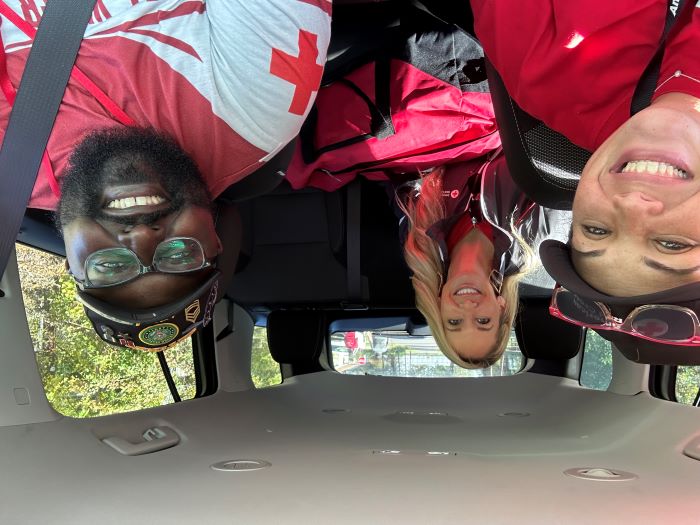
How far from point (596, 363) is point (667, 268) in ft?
3.15

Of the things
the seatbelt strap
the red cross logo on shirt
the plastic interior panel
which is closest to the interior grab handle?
the plastic interior panel

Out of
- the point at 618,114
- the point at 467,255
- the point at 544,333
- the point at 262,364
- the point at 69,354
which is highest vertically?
the point at 618,114

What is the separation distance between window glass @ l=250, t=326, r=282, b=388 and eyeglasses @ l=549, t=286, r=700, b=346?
3.63 feet

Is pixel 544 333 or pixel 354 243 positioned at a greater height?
pixel 354 243

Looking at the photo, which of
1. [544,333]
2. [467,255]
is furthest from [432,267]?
[544,333]

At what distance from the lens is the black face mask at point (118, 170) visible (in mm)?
1033

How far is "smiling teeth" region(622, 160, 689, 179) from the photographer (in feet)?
2.56

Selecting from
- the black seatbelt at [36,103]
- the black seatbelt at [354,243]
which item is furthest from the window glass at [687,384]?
the black seatbelt at [36,103]

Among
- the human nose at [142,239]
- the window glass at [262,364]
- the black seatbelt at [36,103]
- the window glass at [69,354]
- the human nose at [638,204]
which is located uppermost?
the black seatbelt at [36,103]

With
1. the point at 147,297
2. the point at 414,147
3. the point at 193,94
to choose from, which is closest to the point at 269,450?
the point at 147,297

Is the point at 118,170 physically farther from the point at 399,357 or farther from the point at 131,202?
the point at 399,357

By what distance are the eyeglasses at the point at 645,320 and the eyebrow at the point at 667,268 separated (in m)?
0.04

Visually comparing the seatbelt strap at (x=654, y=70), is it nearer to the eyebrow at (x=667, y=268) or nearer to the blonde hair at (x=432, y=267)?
the eyebrow at (x=667, y=268)

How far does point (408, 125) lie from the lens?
1532mm
